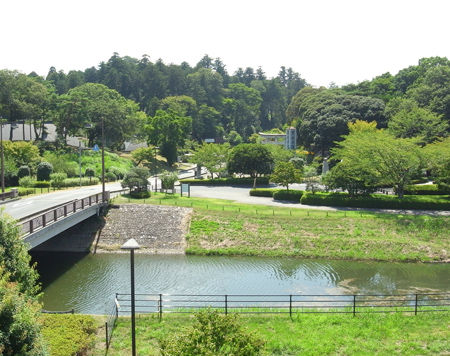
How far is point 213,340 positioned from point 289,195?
35353mm

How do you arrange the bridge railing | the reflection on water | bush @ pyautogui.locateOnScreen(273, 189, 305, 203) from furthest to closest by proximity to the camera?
bush @ pyautogui.locateOnScreen(273, 189, 305, 203), the reflection on water, the bridge railing

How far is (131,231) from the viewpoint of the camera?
3741 cm

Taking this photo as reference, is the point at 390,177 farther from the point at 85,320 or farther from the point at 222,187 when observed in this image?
the point at 85,320

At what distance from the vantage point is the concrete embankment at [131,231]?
35.5 meters

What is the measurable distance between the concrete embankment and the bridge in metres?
1.62

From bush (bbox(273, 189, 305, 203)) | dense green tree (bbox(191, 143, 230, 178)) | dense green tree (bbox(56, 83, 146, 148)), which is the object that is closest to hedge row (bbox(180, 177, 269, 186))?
dense green tree (bbox(191, 143, 230, 178))

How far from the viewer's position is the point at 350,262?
32500 mm

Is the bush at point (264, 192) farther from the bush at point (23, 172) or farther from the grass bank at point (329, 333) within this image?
the grass bank at point (329, 333)

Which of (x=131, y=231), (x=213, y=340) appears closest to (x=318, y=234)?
(x=131, y=231)

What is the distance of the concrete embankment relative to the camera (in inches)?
1396

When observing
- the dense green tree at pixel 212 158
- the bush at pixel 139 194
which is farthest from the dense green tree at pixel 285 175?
the dense green tree at pixel 212 158

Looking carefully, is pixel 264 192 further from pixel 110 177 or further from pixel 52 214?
pixel 52 214

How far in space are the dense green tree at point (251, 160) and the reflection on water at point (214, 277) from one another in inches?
1094

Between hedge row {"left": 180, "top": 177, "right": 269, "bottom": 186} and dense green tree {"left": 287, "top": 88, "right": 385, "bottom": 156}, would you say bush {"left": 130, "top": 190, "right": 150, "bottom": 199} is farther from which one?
dense green tree {"left": 287, "top": 88, "right": 385, "bottom": 156}
